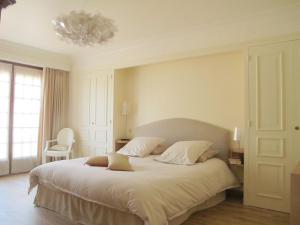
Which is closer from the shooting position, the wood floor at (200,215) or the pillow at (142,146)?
the wood floor at (200,215)

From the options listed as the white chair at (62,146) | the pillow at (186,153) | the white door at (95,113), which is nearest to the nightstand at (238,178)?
the pillow at (186,153)

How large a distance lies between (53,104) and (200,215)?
3943 millimetres

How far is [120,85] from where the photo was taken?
5207mm

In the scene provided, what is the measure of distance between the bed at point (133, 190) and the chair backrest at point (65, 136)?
214cm

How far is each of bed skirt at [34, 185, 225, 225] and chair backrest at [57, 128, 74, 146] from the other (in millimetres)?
2181

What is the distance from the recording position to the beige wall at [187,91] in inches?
157

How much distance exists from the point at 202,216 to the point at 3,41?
4.43 m

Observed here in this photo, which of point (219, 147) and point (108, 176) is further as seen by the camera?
point (219, 147)

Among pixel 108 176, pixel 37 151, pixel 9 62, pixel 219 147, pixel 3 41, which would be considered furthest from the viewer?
pixel 37 151

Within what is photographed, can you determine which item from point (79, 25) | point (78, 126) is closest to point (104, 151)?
point (78, 126)

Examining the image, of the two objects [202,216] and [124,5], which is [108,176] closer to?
[202,216]

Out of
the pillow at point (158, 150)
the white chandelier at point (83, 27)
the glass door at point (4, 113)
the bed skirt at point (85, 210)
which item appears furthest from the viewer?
the glass door at point (4, 113)

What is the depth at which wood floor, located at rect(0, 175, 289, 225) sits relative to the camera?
283 centimetres

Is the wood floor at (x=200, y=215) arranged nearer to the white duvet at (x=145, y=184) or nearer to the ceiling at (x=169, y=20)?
the white duvet at (x=145, y=184)
